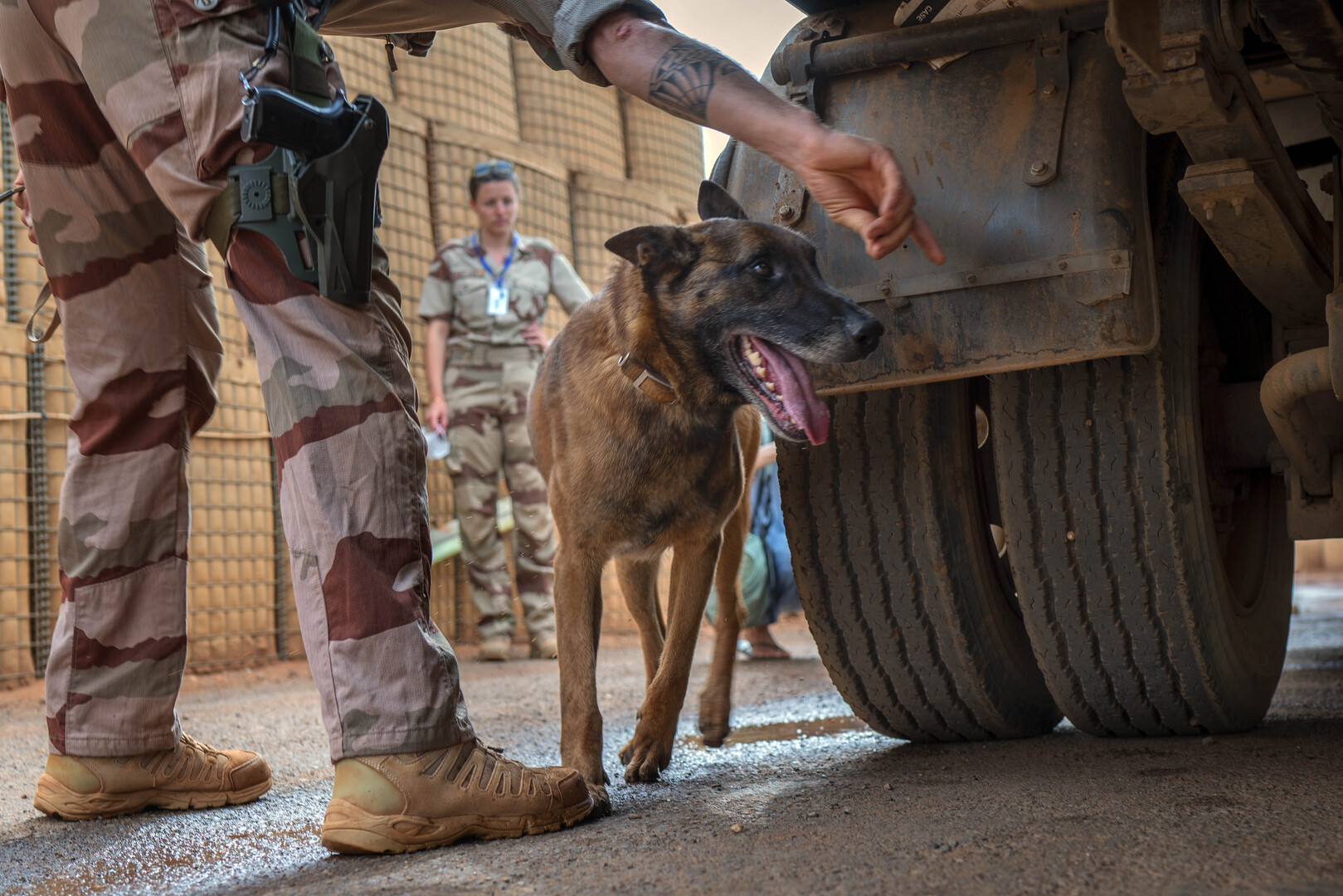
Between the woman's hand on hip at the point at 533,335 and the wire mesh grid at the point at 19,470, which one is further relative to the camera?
the woman's hand on hip at the point at 533,335

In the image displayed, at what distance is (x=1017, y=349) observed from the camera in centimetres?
177

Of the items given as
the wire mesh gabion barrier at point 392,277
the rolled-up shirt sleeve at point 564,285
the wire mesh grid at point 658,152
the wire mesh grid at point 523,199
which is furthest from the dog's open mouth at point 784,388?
the wire mesh grid at point 658,152

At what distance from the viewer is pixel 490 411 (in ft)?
19.4

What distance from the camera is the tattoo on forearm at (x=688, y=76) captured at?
5.57ft

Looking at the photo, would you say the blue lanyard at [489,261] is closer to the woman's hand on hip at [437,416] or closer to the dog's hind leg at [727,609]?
the woman's hand on hip at [437,416]

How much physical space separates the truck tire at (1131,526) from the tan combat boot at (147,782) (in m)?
1.51

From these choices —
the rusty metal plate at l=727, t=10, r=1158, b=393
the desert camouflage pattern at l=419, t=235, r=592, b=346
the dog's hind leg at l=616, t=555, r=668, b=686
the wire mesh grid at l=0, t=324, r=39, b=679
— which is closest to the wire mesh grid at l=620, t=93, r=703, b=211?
the desert camouflage pattern at l=419, t=235, r=592, b=346

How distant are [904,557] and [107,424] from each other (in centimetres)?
147

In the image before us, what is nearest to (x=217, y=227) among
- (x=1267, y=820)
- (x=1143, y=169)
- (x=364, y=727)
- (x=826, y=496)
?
(x=364, y=727)

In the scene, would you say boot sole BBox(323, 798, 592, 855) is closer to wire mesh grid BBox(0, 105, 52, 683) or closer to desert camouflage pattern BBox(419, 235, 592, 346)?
wire mesh grid BBox(0, 105, 52, 683)

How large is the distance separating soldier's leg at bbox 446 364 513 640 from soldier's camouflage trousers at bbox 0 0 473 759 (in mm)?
3642

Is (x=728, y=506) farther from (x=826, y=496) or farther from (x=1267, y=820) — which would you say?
(x=1267, y=820)

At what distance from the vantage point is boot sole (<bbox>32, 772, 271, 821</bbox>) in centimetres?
201

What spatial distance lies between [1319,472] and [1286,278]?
1.18ft
